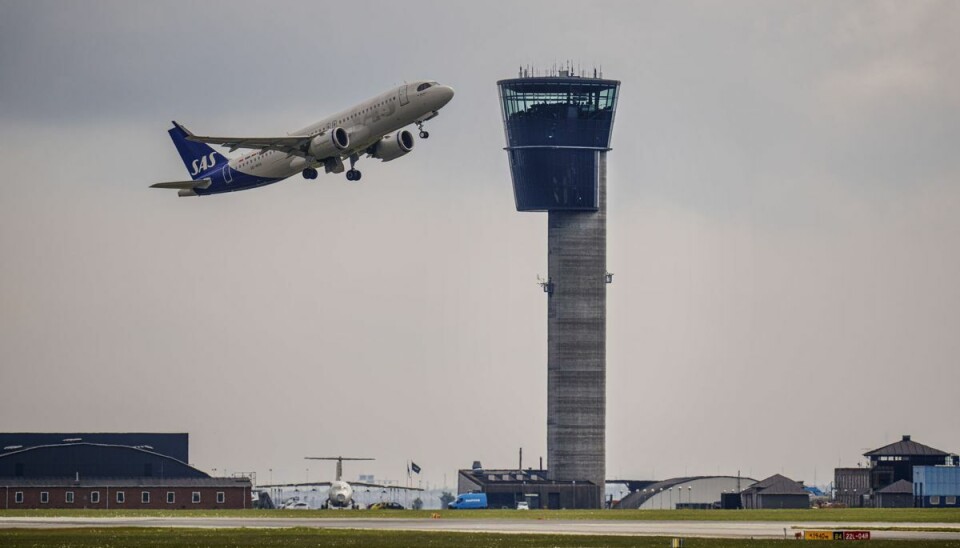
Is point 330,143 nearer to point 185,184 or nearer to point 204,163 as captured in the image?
point 185,184

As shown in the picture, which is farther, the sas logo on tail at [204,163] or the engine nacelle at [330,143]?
the sas logo on tail at [204,163]

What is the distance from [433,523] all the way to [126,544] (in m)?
41.2

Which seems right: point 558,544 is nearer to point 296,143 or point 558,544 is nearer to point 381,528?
point 381,528

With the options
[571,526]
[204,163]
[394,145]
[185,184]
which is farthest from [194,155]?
[571,526]

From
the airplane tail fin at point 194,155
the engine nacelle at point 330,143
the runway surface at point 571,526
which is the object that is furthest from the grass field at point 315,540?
the airplane tail fin at point 194,155

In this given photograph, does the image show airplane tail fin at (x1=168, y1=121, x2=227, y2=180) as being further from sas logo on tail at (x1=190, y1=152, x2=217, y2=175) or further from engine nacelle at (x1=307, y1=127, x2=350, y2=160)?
engine nacelle at (x1=307, y1=127, x2=350, y2=160)

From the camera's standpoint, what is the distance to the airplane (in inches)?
5020

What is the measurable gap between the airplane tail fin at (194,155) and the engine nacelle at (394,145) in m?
16.9

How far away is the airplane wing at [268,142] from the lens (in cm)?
13025

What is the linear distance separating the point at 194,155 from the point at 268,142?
67.3ft

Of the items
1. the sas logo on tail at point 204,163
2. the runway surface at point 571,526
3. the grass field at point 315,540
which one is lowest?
the grass field at point 315,540

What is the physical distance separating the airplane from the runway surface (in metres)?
28.0

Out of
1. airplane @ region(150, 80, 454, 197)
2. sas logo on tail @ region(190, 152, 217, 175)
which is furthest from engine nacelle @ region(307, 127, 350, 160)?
sas logo on tail @ region(190, 152, 217, 175)

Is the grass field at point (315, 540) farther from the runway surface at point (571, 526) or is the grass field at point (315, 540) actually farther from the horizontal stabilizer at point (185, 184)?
the horizontal stabilizer at point (185, 184)
